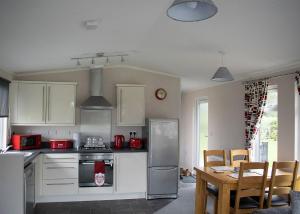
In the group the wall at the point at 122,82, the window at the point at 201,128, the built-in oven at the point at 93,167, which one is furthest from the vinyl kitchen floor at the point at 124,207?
the window at the point at 201,128

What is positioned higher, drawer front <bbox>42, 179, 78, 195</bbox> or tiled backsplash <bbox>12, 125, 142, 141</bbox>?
tiled backsplash <bbox>12, 125, 142, 141</bbox>

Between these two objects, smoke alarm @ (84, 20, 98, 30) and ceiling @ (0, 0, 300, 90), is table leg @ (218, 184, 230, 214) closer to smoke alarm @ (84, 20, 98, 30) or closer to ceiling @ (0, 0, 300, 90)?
ceiling @ (0, 0, 300, 90)

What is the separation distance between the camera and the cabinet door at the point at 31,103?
506cm

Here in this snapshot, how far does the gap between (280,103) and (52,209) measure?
3.89 m

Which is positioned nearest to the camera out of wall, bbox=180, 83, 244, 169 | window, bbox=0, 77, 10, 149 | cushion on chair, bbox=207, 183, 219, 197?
cushion on chair, bbox=207, 183, 219, 197

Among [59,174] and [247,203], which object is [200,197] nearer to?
[247,203]

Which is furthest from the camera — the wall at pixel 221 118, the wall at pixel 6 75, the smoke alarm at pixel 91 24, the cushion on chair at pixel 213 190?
the wall at pixel 221 118

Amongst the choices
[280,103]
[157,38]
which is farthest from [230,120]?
[157,38]

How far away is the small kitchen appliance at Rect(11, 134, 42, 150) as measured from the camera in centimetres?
483

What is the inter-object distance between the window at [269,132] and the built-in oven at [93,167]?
2572mm

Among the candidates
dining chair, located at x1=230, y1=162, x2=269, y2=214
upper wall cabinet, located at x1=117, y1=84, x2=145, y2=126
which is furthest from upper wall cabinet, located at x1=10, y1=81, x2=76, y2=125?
dining chair, located at x1=230, y1=162, x2=269, y2=214

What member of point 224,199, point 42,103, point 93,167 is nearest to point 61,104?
point 42,103

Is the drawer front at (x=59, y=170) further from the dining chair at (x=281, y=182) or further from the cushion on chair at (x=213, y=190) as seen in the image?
the dining chair at (x=281, y=182)

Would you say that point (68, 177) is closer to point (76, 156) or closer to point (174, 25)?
point (76, 156)
